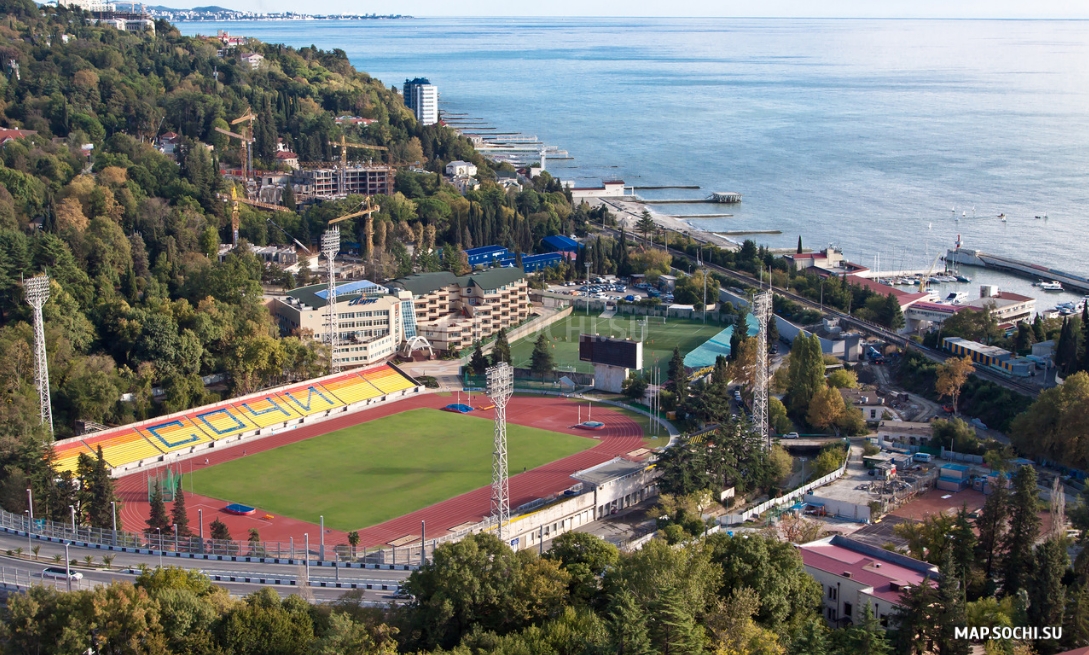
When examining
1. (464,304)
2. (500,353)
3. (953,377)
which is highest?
(464,304)

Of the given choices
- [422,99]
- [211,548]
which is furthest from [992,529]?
[422,99]

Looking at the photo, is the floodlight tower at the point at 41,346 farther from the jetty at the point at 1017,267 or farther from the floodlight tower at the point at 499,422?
the jetty at the point at 1017,267

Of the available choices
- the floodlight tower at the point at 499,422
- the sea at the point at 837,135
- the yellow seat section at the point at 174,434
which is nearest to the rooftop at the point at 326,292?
the yellow seat section at the point at 174,434

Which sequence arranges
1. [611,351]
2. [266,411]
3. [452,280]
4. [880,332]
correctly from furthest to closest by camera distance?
[452,280], [880,332], [611,351], [266,411]

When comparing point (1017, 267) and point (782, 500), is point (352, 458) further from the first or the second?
point (1017, 267)

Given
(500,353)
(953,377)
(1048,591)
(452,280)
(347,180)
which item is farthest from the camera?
(347,180)

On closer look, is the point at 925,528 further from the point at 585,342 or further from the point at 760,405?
the point at 585,342

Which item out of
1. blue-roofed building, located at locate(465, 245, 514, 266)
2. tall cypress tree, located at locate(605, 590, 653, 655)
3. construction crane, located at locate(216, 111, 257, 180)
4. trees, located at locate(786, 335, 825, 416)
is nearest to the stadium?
trees, located at locate(786, 335, 825, 416)
